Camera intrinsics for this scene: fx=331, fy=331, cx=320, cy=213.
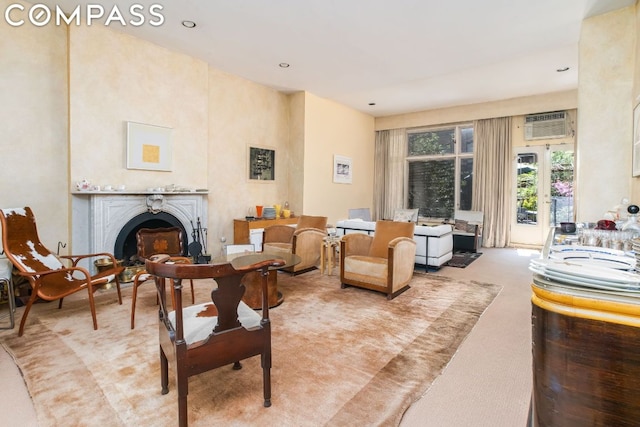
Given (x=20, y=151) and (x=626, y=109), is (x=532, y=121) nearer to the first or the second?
(x=626, y=109)

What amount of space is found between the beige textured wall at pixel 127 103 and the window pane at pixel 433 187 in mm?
5514

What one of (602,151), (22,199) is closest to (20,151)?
(22,199)

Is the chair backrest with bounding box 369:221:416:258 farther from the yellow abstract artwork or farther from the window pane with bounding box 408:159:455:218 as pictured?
the window pane with bounding box 408:159:455:218

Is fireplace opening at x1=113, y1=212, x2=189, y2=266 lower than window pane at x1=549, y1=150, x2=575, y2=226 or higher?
lower

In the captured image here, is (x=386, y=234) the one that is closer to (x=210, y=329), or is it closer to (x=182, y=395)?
(x=210, y=329)

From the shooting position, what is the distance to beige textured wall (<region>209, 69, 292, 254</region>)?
559cm

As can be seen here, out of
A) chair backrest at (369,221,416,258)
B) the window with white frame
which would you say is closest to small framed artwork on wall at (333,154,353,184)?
the window with white frame

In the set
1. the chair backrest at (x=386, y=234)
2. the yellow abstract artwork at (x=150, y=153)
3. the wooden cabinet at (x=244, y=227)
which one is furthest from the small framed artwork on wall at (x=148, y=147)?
the chair backrest at (x=386, y=234)

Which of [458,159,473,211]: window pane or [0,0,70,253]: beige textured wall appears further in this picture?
[458,159,473,211]: window pane

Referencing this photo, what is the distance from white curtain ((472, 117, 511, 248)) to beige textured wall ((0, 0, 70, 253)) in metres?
7.69

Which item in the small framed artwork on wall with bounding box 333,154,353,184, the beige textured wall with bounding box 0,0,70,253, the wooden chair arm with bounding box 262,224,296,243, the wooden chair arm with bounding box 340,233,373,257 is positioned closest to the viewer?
the beige textured wall with bounding box 0,0,70,253

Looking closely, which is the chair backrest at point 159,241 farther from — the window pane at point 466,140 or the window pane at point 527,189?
the window pane at point 527,189

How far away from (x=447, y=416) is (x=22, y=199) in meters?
4.65

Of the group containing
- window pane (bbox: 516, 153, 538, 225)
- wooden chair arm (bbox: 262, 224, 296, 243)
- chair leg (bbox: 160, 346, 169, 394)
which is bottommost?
chair leg (bbox: 160, 346, 169, 394)
